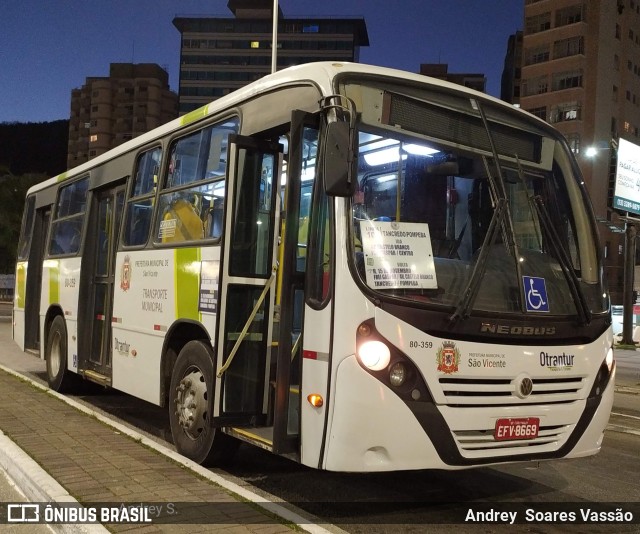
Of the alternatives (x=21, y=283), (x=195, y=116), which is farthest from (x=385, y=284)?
(x=21, y=283)

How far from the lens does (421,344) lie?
15.0 feet

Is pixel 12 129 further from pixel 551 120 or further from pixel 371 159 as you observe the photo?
pixel 371 159

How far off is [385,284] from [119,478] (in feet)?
8.17

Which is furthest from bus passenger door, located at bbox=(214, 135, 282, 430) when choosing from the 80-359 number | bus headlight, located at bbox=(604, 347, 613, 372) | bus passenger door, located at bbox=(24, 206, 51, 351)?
bus passenger door, located at bbox=(24, 206, 51, 351)

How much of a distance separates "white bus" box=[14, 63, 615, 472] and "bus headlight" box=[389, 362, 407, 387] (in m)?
0.01

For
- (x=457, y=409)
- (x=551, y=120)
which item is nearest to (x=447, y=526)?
(x=457, y=409)

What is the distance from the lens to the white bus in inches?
179

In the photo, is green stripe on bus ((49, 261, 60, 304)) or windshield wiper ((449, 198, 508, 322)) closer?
windshield wiper ((449, 198, 508, 322))

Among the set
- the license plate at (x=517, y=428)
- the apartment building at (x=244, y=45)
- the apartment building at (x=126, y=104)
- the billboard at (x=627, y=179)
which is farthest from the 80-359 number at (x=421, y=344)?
the apartment building at (x=126, y=104)

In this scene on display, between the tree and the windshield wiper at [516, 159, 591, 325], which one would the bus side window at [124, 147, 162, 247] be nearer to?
the windshield wiper at [516, 159, 591, 325]

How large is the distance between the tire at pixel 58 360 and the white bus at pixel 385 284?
3.94 metres

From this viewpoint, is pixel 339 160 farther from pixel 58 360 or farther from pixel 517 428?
pixel 58 360

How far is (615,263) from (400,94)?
2656 inches

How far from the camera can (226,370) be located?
5.44m
